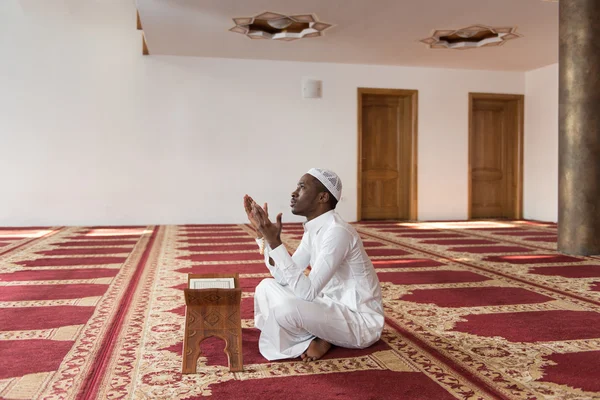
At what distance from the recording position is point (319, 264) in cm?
243

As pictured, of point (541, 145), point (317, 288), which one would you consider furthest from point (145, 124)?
point (317, 288)

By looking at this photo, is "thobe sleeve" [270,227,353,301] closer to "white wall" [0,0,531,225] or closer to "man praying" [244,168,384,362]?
"man praying" [244,168,384,362]

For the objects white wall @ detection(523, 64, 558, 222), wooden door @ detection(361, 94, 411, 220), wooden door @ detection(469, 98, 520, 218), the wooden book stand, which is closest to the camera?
the wooden book stand

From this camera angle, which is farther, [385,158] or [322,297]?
[385,158]

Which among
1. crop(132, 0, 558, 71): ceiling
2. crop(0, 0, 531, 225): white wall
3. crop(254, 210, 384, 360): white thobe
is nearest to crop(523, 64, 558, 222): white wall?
crop(132, 0, 558, 71): ceiling

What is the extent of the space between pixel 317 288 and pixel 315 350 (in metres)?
0.29

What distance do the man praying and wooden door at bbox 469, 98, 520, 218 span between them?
884 cm

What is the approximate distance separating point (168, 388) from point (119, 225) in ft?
25.1

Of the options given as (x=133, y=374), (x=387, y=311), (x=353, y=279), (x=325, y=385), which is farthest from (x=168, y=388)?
(x=387, y=311)

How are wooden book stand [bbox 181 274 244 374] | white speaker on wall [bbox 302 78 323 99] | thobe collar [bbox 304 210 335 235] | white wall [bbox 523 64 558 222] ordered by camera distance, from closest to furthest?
wooden book stand [bbox 181 274 244 374] < thobe collar [bbox 304 210 335 235] < white speaker on wall [bbox 302 78 323 99] < white wall [bbox 523 64 558 222]

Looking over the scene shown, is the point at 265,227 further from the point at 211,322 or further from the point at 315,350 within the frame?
the point at 315,350

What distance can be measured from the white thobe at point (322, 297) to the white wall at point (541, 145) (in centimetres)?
848

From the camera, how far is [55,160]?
925 centimetres

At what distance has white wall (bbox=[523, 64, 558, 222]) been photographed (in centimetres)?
1018
